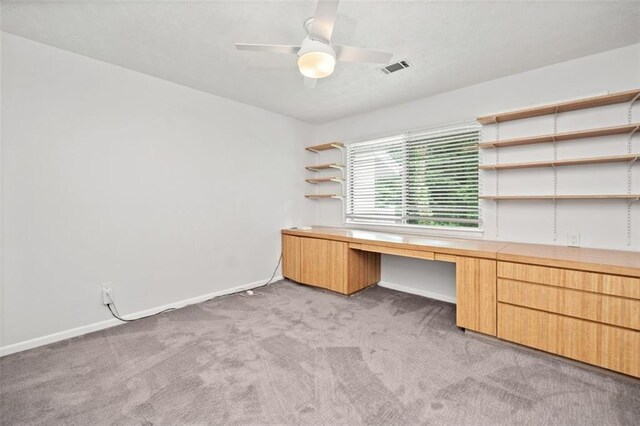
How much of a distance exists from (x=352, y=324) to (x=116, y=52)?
11.0 feet

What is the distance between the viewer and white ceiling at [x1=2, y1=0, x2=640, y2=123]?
1.91 metres

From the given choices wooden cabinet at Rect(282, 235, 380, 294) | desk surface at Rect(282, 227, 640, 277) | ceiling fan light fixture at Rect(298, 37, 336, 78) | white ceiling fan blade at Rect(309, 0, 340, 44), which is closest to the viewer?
white ceiling fan blade at Rect(309, 0, 340, 44)

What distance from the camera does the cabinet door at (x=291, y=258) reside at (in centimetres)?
403

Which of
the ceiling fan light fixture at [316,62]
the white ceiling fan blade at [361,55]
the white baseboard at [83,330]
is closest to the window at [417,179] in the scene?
the white ceiling fan blade at [361,55]

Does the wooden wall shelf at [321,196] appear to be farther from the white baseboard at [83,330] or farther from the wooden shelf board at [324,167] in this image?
the white baseboard at [83,330]

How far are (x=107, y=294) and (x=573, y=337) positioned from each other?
3.99 m

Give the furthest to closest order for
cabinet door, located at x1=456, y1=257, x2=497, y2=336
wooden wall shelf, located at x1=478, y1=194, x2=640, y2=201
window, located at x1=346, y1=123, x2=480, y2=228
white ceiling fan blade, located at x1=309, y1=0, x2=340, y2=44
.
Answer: window, located at x1=346, y1=123, x2=480, y2=228 < cabinet door, located at x1=456, y1=257, x2=497, y2=336 < wooden wall shelf, located at x1=478, y1=194, x2=640, y2=201 < white ceiling fan blade, located at x1=309, y1=0, x2=340, y2=44

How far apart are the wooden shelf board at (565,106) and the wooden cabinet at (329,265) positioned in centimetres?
210

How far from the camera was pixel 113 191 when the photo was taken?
275 cm

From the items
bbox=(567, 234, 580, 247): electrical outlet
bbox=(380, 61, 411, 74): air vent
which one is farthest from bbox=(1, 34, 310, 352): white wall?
bbox=(567, 234, 580, 247): electrical outlet

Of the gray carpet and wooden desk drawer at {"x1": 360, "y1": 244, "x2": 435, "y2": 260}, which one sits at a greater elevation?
wooden desk drawer at {"x1": 360, "y1": 244, "x2": 435, "y2": 260}

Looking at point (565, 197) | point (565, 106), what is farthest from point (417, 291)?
point (565, 106)

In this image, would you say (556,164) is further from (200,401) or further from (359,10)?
(200,401)

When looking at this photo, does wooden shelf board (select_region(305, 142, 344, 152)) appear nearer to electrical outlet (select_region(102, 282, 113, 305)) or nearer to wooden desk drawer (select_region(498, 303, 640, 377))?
wooden desk drawer (select_region(498, 303, 640, 377))
